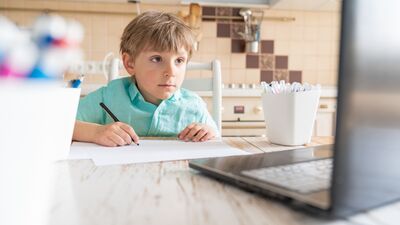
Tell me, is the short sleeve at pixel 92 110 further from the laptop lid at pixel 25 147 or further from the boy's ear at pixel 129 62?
the laptop lid at pixel 25 147

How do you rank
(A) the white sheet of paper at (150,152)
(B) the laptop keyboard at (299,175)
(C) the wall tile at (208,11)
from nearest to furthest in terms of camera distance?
(B) the laptop keyboard at (299,175), (A) the white sheet of paper at (150,152), (C) the wall tile at (208,11)

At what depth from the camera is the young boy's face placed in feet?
3.62

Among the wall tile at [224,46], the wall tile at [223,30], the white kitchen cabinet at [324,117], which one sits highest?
the wall tile at [223,30]

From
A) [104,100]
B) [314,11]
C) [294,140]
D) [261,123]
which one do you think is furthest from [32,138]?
[314,11]

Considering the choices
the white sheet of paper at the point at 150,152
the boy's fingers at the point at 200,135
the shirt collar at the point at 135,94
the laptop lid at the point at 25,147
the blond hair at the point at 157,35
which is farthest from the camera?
the shirt collar at the point at 135,94

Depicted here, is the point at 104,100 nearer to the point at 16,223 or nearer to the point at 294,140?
the point at 294,140

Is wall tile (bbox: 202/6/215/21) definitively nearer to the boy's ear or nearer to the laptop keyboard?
the boy's ear

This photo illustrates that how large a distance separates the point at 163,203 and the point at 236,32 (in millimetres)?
2386

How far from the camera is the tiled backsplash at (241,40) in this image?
250 centimetres

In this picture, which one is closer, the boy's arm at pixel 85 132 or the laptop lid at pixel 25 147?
the laptop lid at pixel 25 147

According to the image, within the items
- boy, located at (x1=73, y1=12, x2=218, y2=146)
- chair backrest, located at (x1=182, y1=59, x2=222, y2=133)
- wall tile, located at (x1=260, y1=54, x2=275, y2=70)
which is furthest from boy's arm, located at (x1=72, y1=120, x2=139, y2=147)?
wall tile, located at (x1=260, y1=54, x2=275, y2=70)

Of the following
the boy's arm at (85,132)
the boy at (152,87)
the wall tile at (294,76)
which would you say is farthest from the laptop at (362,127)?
the wall tile at (294,76)

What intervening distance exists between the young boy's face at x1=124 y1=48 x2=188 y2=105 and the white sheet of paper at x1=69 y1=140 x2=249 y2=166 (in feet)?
1.17

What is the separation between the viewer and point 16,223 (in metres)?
0.23
